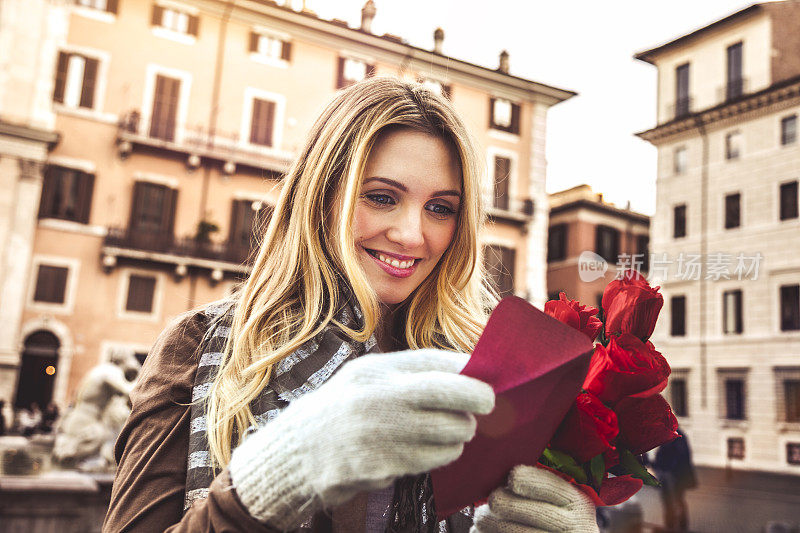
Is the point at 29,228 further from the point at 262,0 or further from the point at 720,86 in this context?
the point at 720,86

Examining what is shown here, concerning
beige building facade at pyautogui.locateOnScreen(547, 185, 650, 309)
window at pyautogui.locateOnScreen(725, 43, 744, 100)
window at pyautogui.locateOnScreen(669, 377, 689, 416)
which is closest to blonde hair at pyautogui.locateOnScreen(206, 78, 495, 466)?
beige building facade at pyautogui.locateOnScreen(547, 185, 650, 309)

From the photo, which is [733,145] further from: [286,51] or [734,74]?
[286,51]

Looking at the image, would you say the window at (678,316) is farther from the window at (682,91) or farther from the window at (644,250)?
the window at (682,91)

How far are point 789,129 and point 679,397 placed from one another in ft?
6.80

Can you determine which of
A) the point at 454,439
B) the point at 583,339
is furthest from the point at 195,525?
the point at 583,339

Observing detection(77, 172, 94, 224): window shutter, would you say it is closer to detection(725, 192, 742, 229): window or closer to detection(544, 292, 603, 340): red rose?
detection(725, 192, 742, 229): window

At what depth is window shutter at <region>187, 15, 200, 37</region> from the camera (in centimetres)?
830

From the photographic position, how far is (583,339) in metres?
0.69

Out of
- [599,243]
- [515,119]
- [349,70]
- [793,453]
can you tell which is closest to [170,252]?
[349,70]

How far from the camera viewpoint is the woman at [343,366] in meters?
0.60

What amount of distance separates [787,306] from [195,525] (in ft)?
13.6

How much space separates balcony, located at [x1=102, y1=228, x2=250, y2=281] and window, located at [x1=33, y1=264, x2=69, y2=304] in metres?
0.57

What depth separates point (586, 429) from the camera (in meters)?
0.73

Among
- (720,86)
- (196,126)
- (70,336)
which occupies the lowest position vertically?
(70,336)
